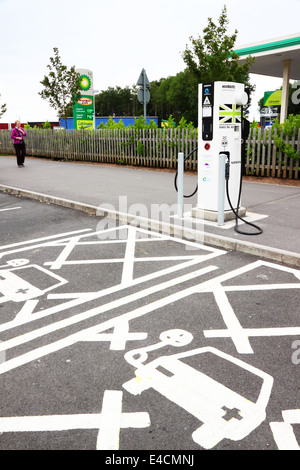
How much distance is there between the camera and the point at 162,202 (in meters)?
9.05

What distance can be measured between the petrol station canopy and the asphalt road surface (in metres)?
19.1

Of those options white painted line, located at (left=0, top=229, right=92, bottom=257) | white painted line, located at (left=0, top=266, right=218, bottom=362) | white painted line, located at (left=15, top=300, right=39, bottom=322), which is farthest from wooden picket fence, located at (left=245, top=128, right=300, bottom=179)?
white painted line, located at (left=15, top=300, right=39, bottom=322)

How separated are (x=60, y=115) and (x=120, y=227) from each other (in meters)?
18.8

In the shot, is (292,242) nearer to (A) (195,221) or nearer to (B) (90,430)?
(A) (195,221)

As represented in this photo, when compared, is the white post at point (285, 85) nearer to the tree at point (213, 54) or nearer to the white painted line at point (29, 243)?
the tree at point (213, 54)

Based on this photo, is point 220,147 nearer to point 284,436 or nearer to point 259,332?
point 259,332

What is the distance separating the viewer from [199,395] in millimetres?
2686

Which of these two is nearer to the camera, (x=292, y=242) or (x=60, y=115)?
(x=292, y=242)

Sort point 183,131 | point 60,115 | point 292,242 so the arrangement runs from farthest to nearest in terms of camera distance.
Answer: point 60,115 < point 183,131 < point 292,242

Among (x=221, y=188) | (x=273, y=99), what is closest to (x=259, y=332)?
(x=221, y=188)

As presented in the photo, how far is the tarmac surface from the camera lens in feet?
19.8

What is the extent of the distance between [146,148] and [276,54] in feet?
38.0

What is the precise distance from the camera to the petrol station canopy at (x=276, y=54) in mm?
20875
